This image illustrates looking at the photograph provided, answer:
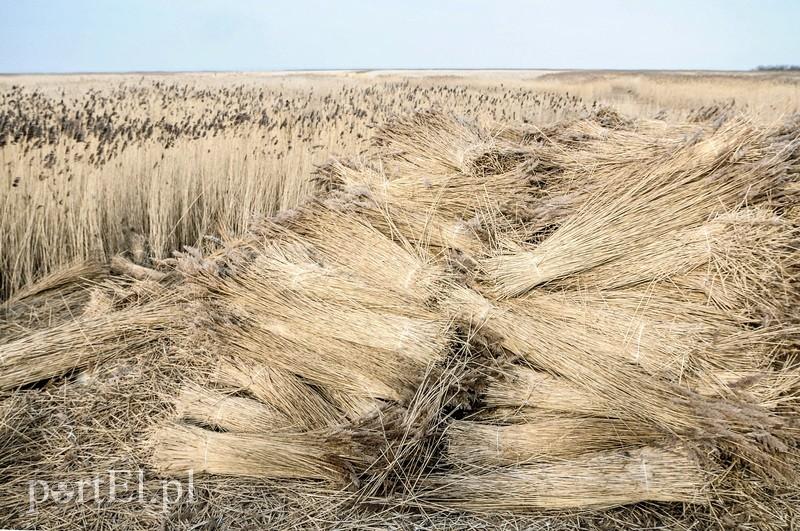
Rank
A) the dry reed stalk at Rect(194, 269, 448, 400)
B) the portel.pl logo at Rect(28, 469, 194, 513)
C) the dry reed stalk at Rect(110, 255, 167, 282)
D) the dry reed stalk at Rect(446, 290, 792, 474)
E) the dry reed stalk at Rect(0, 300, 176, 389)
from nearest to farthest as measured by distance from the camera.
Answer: the dry reed stalk at Rect(446, 290, 792, 474)
the portel.pl logo at Rect(28, 469, 194, 513)
the dry reed stalk at Rect(194, 269, 448, 400)
the dry reed stalk at Rect(0, 300, 176, 389)
the dry reed stalk at Rect(110, 255, 167, 282)

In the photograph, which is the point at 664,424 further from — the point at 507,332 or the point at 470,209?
the point at 470,209

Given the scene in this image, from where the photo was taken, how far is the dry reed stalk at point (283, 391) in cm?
238

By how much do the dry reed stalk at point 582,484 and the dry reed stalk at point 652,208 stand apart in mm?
753

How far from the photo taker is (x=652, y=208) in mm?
2537

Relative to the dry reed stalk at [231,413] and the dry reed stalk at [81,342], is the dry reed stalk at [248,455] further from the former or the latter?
the dry reed stalk at [81,342]

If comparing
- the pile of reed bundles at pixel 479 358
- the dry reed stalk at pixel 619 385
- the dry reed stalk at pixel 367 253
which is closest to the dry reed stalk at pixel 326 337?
the pile of reed bundles at pixel 479 358

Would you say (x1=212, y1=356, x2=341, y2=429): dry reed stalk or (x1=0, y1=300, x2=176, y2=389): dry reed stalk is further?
(x1=0, y1=300, x2=176, y2=389): dry reed stalk

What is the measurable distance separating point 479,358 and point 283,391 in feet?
2.67

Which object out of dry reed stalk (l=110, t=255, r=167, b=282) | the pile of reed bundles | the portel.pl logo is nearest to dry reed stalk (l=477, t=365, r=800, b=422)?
the pile of reed bundles

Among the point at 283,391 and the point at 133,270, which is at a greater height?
the point at 133,270

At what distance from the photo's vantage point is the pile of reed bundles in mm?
2133

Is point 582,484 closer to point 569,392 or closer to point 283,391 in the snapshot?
point 569,392

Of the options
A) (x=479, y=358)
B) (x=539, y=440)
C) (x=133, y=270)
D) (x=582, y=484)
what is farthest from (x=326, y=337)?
(x=133, y=270)

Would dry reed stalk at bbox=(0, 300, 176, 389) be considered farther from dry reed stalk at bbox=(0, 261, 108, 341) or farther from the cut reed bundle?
the cut reed bundle
